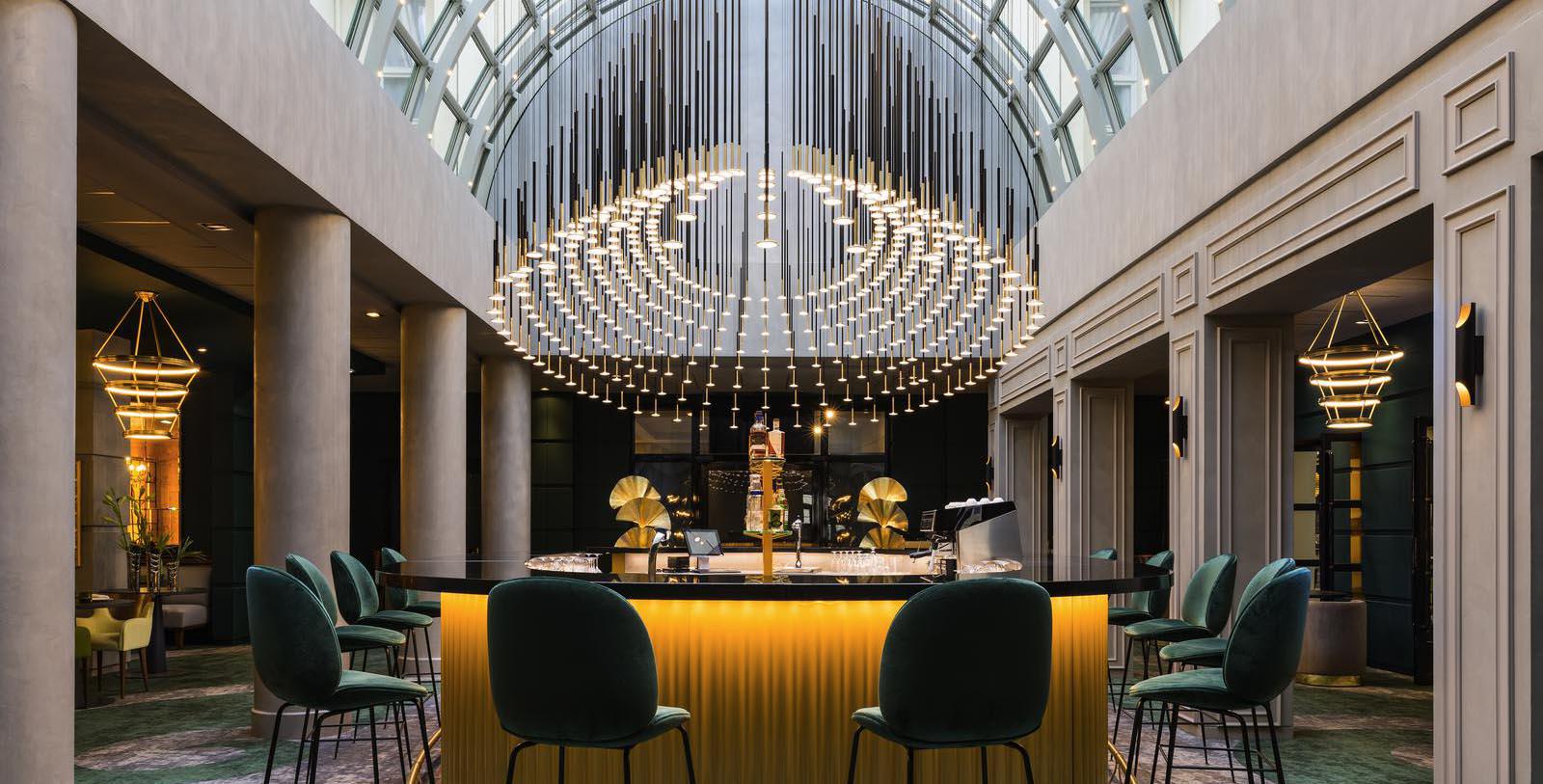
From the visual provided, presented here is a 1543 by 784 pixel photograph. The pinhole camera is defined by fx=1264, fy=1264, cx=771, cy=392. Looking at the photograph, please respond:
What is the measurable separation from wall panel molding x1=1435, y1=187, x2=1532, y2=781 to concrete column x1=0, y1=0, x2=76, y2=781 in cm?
499

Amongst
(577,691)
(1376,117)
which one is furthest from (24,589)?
(1376,117)

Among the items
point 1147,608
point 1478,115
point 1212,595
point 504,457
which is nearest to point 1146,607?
point 1147,608

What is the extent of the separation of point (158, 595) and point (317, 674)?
22.9ft

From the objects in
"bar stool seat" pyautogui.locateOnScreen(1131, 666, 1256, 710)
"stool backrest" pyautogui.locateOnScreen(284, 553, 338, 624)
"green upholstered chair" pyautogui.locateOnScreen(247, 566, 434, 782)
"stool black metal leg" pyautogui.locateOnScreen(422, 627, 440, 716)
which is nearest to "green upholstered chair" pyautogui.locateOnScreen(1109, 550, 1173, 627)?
"bar stool seat" pyautogui.locateOnScreen(1131, 666, 1256, 710)

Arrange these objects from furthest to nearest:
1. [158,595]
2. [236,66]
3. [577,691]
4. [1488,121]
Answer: [158,595]
[236,66]
[1488,121]
[577,691]

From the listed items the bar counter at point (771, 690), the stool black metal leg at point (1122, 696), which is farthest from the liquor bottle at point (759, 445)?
the stool black metal leg at point (1122, 696)

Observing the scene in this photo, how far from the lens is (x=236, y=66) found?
586 centimetres

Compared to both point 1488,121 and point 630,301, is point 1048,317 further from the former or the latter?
point 1488,121

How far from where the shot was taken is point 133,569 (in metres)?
11.4

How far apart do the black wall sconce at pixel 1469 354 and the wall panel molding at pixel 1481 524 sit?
2 centimetres

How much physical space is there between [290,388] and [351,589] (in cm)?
143

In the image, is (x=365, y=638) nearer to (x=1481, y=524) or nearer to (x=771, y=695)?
(x=771, y=695)

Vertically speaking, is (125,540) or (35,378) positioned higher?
(35,378)

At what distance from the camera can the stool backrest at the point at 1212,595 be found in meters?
5.93
